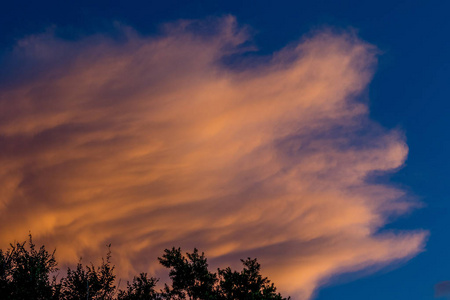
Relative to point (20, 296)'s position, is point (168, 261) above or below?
above

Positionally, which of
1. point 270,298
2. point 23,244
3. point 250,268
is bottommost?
point 270,298

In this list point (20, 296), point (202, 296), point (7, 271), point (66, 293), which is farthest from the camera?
point (202, 296)

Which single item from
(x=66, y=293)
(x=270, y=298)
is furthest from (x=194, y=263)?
(x=66, y=293)

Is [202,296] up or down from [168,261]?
down

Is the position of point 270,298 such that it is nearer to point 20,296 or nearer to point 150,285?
point 150,285

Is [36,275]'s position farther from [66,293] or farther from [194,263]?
[194,263]

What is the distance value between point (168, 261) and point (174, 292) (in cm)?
434

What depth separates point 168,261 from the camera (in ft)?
216

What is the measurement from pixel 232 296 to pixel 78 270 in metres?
20.7

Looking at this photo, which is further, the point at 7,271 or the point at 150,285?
the point at 150,285

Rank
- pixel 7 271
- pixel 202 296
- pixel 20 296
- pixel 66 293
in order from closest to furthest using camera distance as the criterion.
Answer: pixel 20 296, pixel 7 271, pixel 66 293, pixel 202 296

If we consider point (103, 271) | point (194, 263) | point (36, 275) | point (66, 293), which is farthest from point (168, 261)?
point (36, 275)

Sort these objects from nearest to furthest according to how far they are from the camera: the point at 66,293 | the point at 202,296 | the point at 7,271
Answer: the point at 7,271 < the point at 66,293 < the point at 202,296

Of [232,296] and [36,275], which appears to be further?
[232,296]
